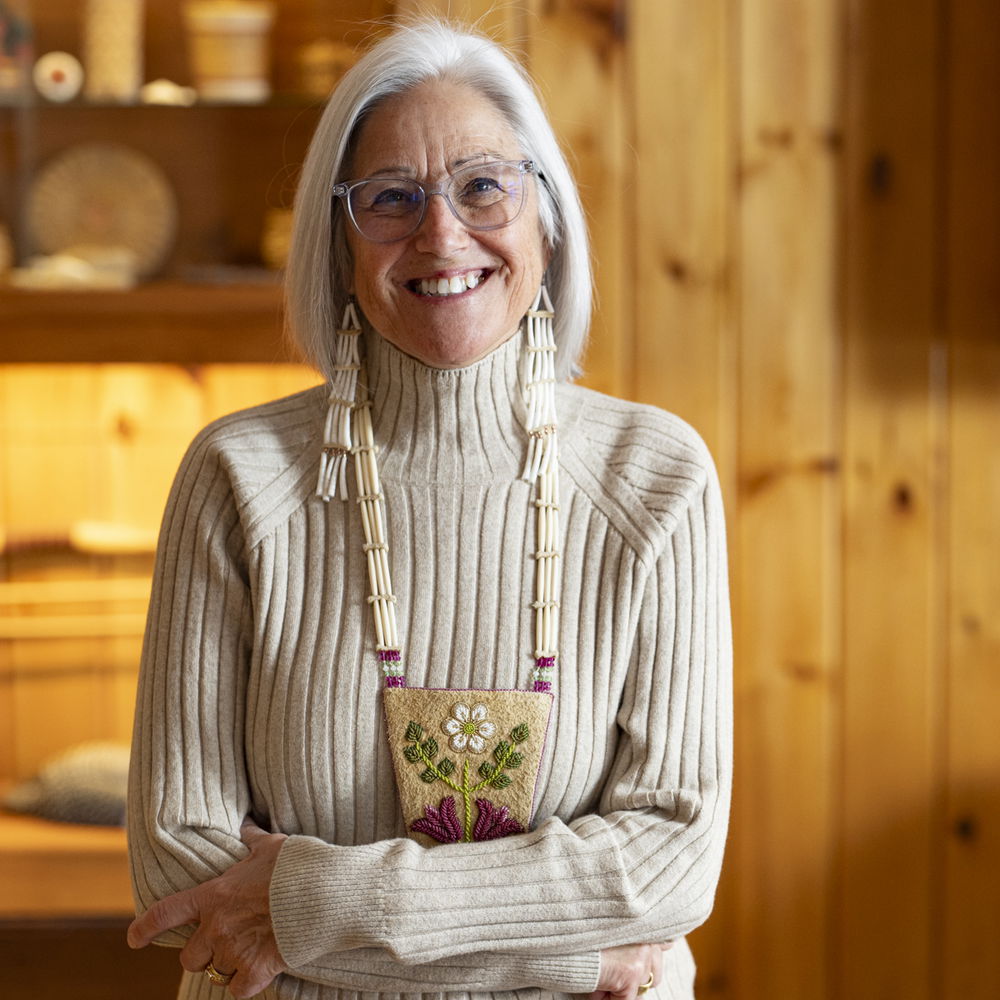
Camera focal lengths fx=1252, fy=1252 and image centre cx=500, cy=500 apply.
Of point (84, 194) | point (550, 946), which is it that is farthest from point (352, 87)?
point (84, 194)

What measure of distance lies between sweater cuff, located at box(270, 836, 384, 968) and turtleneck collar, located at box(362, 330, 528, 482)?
37cm

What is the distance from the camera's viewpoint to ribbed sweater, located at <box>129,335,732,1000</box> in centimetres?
111

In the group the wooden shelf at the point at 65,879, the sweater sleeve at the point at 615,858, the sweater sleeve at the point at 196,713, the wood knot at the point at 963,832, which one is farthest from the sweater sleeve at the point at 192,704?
the wood knot at the point at 963,832

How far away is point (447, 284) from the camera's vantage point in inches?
45.7

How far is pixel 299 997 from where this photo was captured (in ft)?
3.73

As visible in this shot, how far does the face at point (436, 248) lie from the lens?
1.17m

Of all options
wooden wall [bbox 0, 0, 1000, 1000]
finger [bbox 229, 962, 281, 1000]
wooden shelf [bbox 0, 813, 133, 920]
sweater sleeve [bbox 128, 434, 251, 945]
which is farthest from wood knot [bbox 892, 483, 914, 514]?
wooden shelf [bbox 0, 813, 133, 920]

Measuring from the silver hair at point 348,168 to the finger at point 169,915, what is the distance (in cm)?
53

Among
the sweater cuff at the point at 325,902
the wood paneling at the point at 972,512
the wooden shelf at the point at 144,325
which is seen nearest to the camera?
Result: the sweater cuff at the point at 325,902

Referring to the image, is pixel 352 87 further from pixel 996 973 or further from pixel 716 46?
pixel 996 973

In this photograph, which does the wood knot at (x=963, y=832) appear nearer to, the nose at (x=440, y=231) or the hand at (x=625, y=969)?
the hand at (x=625, y=969)

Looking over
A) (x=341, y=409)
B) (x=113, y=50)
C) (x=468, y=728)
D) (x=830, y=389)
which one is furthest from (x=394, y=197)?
(x=113, y=50)

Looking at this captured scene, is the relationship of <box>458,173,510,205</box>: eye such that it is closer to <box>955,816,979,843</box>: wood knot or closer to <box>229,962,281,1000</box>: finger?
<box>229,962,281,1000</box>: finger

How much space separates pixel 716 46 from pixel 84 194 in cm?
113
